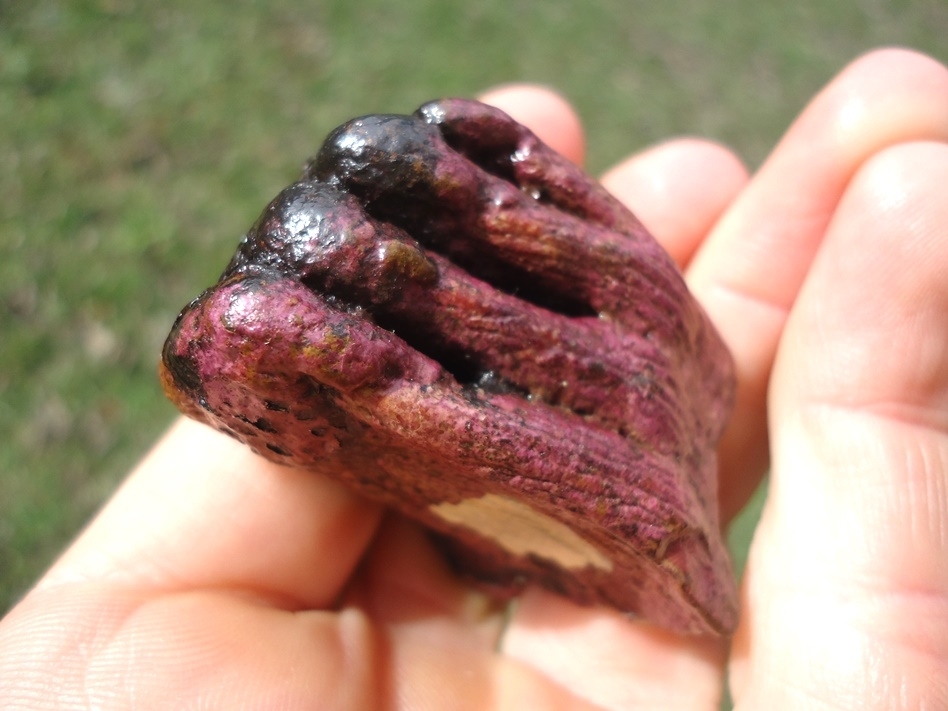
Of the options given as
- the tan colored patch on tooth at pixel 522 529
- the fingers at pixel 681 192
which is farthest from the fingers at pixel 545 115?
the tan colored patch on tooth at pixel 522 529

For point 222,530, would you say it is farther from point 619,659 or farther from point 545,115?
point 545,115

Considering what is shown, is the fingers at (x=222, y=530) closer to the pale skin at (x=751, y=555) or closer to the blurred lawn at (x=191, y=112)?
the pale skin at (x=751, y=555)

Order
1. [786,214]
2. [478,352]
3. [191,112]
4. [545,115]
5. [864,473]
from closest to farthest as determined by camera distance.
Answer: [478,352]
[864,473]
[786,214]
[545,115]
[191,112]

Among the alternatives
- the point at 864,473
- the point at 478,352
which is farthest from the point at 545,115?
the point at 864,473

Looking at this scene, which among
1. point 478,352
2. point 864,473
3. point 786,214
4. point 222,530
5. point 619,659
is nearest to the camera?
point 478,352

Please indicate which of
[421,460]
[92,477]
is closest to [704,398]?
[421,460]

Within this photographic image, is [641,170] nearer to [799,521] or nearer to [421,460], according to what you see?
[799,521]
